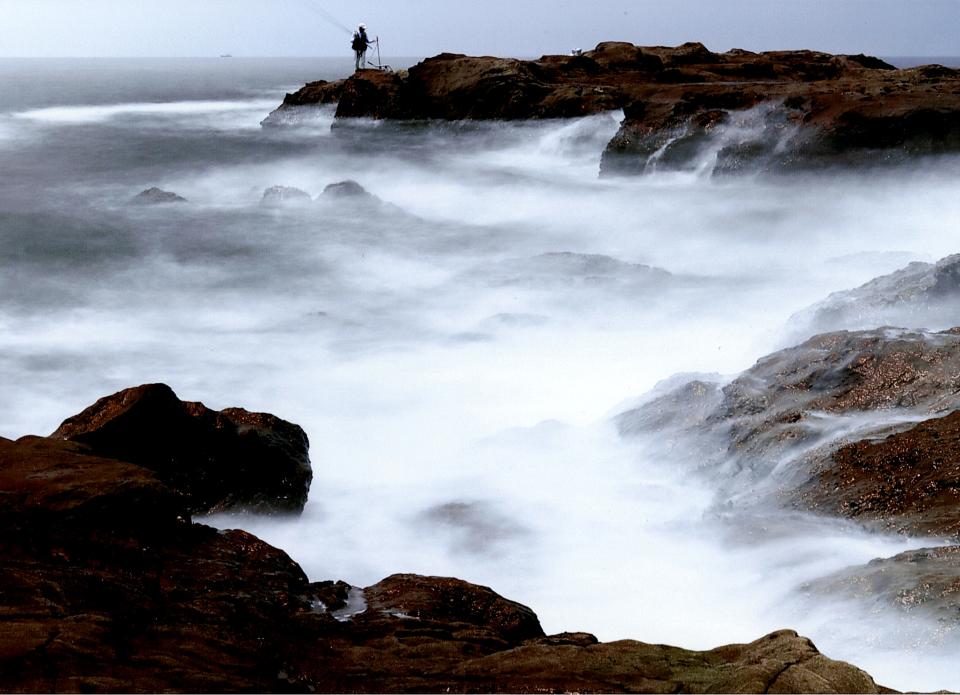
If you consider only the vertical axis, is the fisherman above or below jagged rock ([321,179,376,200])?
above

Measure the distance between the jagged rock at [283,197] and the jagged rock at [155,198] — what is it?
213cm

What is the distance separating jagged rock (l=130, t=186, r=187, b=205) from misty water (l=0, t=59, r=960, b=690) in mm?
817

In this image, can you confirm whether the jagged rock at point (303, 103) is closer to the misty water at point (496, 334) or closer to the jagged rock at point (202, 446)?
the misty water at point (496, 334)

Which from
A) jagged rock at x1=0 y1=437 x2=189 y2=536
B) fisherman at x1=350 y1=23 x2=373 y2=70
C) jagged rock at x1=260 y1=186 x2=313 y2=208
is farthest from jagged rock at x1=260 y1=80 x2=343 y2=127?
jagged rock at x1=0 y1=437 x2=189 y2=536

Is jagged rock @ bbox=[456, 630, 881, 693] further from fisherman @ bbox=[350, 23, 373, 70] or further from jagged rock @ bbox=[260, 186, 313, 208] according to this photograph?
fisherman @ bbox=[350, 23, 373, 70]

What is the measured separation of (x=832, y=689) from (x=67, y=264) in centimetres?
1809

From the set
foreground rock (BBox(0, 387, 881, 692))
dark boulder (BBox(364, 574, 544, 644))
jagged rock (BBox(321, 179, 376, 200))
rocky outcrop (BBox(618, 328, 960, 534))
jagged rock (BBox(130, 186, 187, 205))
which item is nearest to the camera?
foreground rock (BBox(0, 387, 881, 692))

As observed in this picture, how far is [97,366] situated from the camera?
13117 mm

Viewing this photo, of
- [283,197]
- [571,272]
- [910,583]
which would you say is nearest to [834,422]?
[910,583]

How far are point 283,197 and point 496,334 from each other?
12.2m

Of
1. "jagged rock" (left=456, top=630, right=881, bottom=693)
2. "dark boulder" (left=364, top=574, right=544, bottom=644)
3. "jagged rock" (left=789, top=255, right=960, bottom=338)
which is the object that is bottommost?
"jagged rock" (left=456, top=630, right=881, bottom=693)

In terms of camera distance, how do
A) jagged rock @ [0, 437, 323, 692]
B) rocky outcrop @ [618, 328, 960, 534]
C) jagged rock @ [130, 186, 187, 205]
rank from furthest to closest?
jagged rock @ [130, 186, 187, 205]
rocky outcrop @ [618, 328, 960, 534]
jagged rock @ [0, 437, 323, 692]

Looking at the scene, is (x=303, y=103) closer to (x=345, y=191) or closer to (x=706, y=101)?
(x=345, y=191)

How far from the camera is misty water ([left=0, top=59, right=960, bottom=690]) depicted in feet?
21.9
